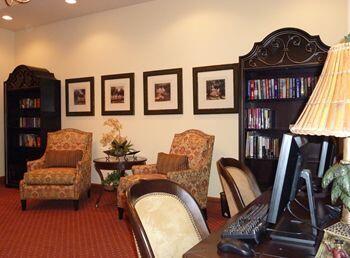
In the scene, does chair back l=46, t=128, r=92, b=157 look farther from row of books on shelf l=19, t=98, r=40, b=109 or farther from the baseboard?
the baseboard

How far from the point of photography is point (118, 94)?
214 inches

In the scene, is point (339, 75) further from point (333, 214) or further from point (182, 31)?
point (182, 31)

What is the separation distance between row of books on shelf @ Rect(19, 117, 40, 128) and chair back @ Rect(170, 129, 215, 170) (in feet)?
9.39

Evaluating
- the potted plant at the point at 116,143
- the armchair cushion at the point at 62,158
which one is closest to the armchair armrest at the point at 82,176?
the armchair cushion at the point at 62,158

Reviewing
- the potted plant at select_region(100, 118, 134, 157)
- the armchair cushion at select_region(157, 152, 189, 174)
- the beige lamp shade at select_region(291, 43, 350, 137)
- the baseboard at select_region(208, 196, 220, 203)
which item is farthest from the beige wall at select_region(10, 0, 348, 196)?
the beige lamp shade at select_region(291, 43, 350, 137)

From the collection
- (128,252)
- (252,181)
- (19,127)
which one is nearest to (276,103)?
(252,181)

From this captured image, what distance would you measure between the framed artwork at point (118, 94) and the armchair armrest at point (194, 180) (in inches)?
72.4

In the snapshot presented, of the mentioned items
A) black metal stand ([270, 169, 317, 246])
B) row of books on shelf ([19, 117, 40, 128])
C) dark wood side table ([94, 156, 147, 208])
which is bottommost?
dark wood side table ([94, 156, 147, 208])

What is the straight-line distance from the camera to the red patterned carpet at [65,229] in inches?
122

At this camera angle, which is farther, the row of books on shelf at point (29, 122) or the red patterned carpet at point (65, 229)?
the row of books on shelf at point (29, 122)

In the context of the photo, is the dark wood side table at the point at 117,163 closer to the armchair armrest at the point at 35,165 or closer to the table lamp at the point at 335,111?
the armchair armrest at the point at 35,165

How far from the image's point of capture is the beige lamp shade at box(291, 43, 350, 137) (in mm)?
982

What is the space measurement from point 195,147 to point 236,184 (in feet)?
7.43

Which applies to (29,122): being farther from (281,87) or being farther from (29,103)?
(281,87)
